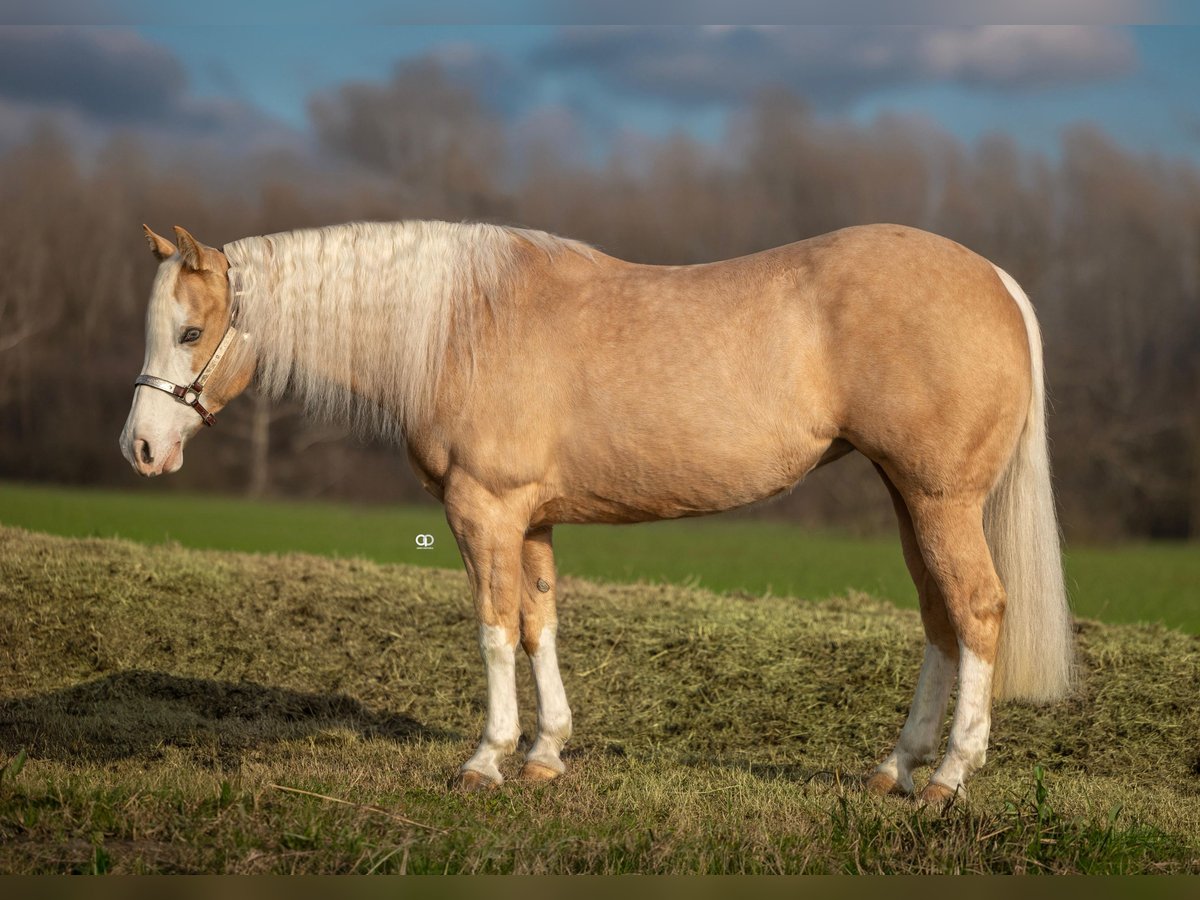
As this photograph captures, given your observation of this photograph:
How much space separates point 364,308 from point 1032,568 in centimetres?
273

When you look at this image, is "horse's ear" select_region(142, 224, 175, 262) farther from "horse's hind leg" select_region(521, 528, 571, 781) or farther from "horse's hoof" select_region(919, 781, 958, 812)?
"horse's hoof" select_region(919, 781, 958, 812)

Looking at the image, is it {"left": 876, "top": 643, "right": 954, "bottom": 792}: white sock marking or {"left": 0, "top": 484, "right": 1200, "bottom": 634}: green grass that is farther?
{"left": 0, "top": 484, "right": 1200, "bottom": 634}: green grass

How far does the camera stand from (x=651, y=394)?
4.12 meters

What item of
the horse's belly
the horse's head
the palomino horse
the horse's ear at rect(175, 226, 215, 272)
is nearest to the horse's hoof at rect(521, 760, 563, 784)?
the palomino horse

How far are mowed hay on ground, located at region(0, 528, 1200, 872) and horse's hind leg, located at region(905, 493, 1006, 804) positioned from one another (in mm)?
187

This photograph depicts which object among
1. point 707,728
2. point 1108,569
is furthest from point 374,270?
point 1108,569

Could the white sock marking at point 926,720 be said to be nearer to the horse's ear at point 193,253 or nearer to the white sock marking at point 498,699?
the white sock marking at point 498,699

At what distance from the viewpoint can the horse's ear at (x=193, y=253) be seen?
13.5ft

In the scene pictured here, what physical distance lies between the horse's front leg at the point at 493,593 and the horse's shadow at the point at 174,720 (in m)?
1.09

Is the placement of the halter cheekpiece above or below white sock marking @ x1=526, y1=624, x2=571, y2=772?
above

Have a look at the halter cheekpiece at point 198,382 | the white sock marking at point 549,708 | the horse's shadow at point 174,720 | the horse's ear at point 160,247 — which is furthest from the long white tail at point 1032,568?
the horse's ear at point 160,247

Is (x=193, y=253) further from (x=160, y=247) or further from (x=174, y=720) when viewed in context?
(x=174, y=720)

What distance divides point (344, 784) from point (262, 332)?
172 centimetres

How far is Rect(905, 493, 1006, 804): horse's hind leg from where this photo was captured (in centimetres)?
395
